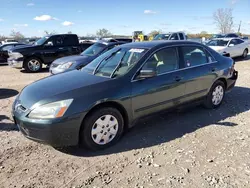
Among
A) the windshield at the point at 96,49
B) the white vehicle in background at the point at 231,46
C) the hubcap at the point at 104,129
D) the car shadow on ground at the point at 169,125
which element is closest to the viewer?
the hubcap at the point at 104,129

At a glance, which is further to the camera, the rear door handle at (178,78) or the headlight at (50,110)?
the rear door handle at (178,78)

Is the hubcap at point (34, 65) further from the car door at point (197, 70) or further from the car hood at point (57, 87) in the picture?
the car door at point (197, 70)

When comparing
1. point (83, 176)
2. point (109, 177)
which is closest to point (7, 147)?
point (83, 176)

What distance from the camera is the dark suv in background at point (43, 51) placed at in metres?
11.1

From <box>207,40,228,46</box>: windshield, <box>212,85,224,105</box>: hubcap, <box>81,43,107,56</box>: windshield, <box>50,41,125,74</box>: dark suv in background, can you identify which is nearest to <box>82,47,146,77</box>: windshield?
<box>212,85,224,105</box>: hubcap

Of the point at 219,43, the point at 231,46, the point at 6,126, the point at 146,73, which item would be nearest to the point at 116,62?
the point at 146,73

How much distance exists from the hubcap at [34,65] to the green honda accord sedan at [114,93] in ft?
25.8

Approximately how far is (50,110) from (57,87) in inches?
21.2

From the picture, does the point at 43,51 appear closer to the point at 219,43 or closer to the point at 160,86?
the point at 160,86

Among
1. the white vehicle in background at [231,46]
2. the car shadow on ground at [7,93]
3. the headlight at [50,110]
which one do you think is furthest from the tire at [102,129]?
the white vehicle in background at [231,46]

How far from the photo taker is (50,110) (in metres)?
3.17

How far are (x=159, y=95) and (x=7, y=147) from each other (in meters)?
2.62

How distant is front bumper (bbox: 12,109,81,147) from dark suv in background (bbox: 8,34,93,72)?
864 cm

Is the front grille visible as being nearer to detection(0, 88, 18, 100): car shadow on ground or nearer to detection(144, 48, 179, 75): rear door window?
detection(144, 48, 179, 75): rear door window
